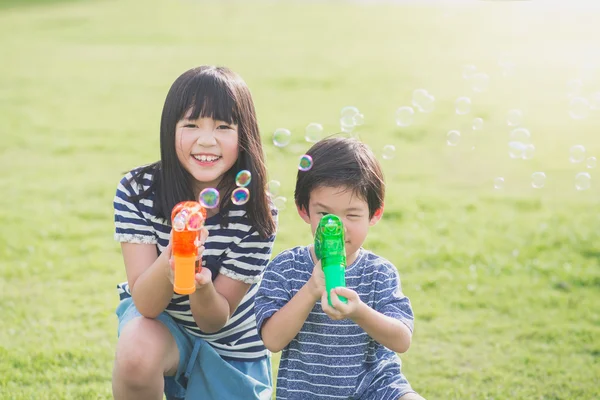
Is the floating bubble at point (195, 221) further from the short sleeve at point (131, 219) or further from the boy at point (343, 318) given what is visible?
the short sleeve at point (131, 219)

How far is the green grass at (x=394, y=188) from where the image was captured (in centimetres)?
356

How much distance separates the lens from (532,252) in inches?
186

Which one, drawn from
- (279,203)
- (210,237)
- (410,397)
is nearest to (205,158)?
(210,237)

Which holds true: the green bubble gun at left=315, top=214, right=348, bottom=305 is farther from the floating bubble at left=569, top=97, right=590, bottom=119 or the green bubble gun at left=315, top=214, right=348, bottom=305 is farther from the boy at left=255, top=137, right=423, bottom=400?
the floating bubble at left=569, top=97, right=590, bottom=119

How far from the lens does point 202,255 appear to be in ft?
8.24

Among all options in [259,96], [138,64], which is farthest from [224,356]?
[138,64]

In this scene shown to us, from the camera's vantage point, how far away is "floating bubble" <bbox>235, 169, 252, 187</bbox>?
264 cm

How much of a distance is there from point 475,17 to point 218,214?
50.1 feet

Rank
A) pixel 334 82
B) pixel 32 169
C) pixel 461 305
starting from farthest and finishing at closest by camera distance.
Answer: pixel 334 82
pixel 32 169
pixel 461 305

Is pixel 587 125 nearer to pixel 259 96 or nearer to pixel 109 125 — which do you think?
pixel 259 96

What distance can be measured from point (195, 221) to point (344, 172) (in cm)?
48

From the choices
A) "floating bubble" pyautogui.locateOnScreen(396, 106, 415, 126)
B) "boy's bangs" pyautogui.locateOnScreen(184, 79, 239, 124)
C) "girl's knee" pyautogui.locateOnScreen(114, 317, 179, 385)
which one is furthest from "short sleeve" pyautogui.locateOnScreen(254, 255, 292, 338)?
"floating bubble" pyautogui.locateOnScreen(396, 106, 415, 126)

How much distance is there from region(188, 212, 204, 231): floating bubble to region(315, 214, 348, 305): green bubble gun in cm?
33

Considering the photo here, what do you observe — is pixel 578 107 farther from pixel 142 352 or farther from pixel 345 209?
pixel 142 352
